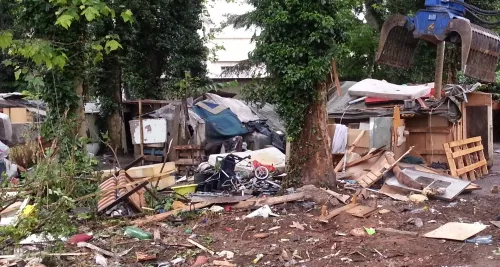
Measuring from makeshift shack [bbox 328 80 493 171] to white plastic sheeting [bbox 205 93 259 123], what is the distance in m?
4.82

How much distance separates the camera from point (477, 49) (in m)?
8.45

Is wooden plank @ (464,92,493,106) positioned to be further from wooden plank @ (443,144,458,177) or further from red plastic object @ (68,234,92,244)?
red plastic object @ (68,234,92,244)

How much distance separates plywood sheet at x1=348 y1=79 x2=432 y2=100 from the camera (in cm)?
1328

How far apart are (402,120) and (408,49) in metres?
3.39

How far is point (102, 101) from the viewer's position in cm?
1848

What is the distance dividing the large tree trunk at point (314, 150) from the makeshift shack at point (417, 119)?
2502mm

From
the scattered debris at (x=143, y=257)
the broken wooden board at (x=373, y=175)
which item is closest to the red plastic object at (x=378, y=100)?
the broken wooden board at (x=373, y=175)

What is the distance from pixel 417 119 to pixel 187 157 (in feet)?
20.4

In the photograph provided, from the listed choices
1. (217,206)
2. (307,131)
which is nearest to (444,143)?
(307,131)

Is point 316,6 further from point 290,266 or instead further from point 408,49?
point 290,266

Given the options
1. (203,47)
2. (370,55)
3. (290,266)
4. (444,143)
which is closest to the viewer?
(290,266)

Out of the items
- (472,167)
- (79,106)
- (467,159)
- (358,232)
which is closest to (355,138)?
(467,159)

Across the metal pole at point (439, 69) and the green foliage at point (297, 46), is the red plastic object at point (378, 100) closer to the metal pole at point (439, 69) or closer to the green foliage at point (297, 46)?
the metal pole at point (439, 69)

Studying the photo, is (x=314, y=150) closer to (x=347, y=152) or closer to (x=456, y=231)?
(x=347, y=152)
